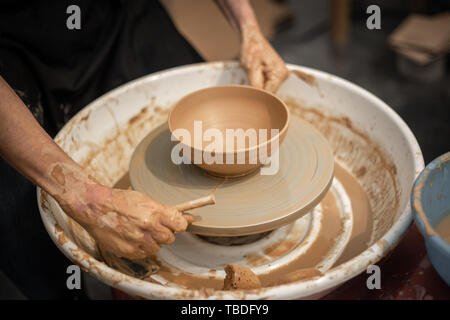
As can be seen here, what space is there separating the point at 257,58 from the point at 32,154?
876 mm

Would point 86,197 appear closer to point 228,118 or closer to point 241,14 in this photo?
point 228,118

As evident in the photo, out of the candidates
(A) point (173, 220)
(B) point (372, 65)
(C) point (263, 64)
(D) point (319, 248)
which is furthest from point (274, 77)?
(B) point (372, 65)

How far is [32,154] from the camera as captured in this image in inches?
42.1

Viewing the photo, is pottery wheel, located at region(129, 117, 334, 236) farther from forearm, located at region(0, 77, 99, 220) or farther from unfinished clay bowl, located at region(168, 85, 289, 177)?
forearm, located at region(0, 77, 99, 220)

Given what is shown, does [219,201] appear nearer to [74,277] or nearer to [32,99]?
[74,277]

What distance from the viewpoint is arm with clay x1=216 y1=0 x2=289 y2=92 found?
5.19 ft

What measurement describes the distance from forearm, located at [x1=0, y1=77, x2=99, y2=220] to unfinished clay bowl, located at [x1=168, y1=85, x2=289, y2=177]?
0.34 m

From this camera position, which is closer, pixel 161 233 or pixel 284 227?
pixel 161 233

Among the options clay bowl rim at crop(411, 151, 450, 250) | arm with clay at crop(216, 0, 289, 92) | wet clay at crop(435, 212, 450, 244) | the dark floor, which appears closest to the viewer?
clay bowl rim at crop(411, 151, 450, 250)

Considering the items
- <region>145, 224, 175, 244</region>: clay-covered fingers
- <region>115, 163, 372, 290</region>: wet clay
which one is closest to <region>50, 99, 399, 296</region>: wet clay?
<region>115, 163, 372, 290</region>: wet clay

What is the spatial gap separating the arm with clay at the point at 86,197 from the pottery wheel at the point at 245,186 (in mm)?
145

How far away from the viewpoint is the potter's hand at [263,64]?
1.58m

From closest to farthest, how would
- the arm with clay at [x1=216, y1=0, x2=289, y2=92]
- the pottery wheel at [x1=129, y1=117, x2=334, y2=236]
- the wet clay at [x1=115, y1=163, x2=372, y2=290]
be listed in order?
the pottery wheel at [x1=129, y1=117, x2=334, y2=236] < the wet clay at [x1=115, y1=163, x2=372, y2=290] < the arm with clay at [x1=216, y1=0, x2=289, y2=92]

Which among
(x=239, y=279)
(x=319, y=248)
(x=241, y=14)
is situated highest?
(x=241, y=14)
